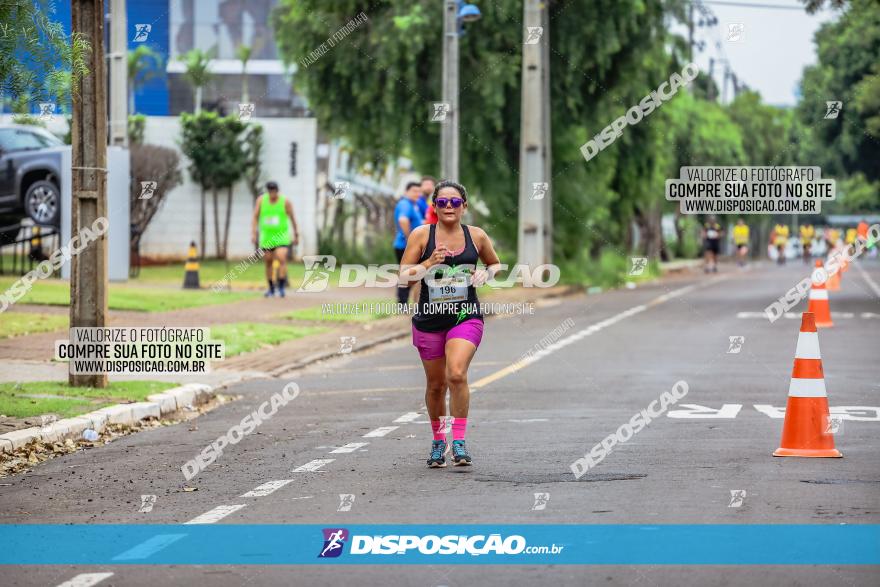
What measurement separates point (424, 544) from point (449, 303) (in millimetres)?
3144

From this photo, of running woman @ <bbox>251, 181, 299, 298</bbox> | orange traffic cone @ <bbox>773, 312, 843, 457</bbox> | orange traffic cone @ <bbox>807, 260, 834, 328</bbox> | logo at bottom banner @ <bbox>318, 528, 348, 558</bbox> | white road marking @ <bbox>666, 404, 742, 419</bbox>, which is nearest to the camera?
logo at bottom banner @ <bbox>318, 528, 348, 558</bbox>

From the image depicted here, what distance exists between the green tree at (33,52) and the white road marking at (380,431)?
361cm

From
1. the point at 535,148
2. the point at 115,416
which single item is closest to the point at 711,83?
the point at 535,148

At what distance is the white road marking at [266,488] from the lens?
32.4 feet

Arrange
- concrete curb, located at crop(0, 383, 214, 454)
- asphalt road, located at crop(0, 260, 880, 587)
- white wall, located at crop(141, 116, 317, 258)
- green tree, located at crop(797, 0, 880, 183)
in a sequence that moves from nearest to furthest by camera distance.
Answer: asphalt road, located at crop(0, 260, 880, 587)
concrete curb, located at crop(0, 383, 214, 454)
white wall, located at crop(141, 116, 317, 258)
green tree, located at crop(797, 0, 880, 183)

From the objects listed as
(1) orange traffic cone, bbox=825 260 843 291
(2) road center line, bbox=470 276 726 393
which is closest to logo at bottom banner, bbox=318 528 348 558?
(2) road center line, bbox=470 276 726 393

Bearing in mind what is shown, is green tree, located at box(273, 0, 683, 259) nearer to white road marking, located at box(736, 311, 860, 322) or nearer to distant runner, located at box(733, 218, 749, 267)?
white road marking, located at box(736, 311, 860, 322)

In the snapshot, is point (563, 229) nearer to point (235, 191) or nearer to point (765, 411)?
point (235, 191)

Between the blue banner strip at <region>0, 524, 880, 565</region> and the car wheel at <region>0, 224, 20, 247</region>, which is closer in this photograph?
the blue banner strip at <region>0, 524, 880, 565</region>

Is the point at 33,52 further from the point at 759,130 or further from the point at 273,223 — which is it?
the point at 759,130

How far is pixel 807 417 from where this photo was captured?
446 inches

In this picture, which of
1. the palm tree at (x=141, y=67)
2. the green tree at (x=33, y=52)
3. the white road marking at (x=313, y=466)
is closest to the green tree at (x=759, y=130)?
the palm tree at (x=141, y=67)

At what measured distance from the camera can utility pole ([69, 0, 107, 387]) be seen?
48.7 feet

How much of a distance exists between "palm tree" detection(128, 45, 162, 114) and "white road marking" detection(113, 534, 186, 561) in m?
41.2
